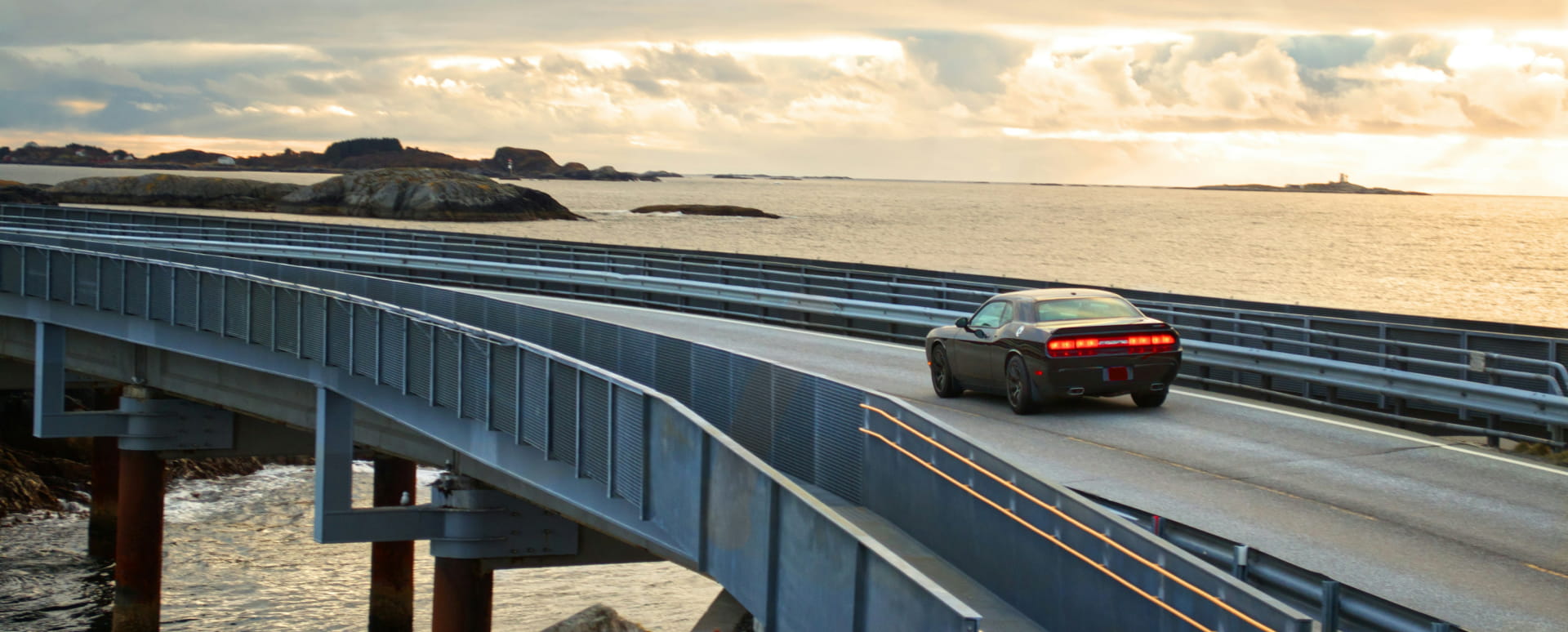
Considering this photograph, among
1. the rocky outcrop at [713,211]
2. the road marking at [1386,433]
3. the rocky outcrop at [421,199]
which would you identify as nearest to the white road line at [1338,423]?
the road marking at [1386,433]

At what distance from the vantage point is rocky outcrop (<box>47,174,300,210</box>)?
15250 cm

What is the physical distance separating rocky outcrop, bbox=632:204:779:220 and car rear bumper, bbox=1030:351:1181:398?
152796 millimetres

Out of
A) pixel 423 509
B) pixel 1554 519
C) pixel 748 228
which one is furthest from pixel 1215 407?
pixel 748 228

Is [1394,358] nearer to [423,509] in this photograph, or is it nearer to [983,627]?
[983,627]

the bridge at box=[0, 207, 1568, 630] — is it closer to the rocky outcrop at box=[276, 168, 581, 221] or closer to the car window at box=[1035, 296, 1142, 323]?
the car window at box=[1035, 296, 1142, 323]

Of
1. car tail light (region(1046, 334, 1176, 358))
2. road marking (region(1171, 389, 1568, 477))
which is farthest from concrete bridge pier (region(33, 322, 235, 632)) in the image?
road marking (region(1171, 389, 1568, 477))

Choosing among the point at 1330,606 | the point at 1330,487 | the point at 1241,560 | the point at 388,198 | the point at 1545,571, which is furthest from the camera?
the point at 388,198

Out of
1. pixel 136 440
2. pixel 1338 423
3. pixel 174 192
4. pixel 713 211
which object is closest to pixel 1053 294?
pixel 1338 423

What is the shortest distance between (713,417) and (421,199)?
5067 inches

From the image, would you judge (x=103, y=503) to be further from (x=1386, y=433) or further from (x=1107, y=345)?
(x=1386, y=433)

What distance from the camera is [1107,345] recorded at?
1555 cm

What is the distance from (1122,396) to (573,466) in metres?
7.85

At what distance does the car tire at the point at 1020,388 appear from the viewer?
52.1ft

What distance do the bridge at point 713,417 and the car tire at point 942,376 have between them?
9.39 feet
